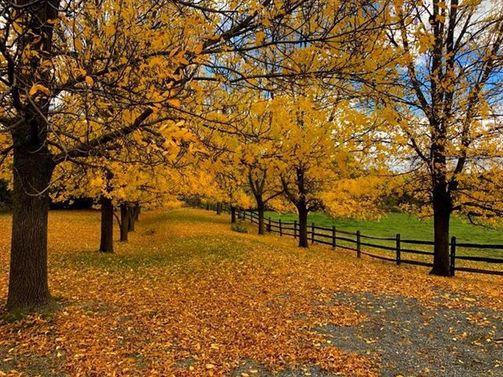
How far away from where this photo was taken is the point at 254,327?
A: 5738mm

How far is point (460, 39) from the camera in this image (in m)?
10.9

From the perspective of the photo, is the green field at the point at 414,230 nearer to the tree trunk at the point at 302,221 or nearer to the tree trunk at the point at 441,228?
the tree trunk at the point at 302,221

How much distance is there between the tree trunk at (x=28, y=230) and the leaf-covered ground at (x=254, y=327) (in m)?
0.47

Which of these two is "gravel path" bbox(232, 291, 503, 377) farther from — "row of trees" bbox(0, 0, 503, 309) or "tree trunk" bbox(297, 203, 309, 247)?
"tree trunk" bbox(297, 203, 309, 247)

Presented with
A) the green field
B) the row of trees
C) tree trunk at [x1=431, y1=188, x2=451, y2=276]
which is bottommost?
the green field

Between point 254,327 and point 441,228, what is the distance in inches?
334

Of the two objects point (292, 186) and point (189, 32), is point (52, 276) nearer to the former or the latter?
point (189, 32)

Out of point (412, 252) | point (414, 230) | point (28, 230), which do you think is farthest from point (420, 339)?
point (414, 230)

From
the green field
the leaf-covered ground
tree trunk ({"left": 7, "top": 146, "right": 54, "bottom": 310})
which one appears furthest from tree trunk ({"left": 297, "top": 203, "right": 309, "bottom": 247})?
tree trunk ({"left": 7, "top": 146, "right": 54, "bottom": 310})

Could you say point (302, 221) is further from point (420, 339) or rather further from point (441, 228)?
point (420, 339)

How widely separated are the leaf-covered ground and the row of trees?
132 centimetres

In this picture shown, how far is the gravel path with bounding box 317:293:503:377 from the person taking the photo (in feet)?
15.2

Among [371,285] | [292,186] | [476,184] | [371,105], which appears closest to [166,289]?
[371,285]

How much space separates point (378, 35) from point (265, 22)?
120cm
